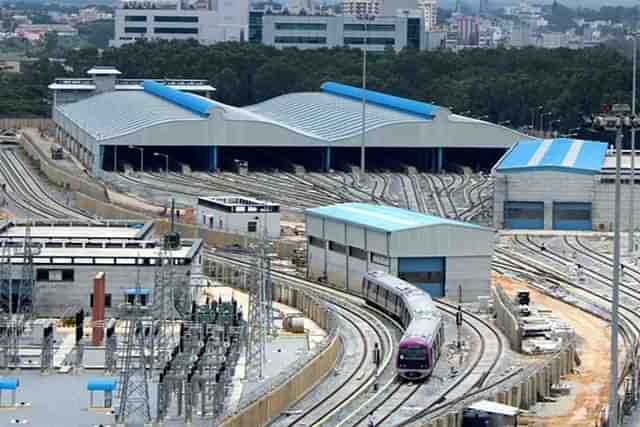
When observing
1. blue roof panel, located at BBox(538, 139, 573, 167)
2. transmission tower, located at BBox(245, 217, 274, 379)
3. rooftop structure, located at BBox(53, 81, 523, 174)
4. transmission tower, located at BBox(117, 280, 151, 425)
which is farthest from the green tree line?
transmission tower, located at BBox(117, 280, 151, 425)

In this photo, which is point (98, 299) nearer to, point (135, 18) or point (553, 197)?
point (553, 197)

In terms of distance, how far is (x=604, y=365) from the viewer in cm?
5056

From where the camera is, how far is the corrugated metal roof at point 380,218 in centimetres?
6179

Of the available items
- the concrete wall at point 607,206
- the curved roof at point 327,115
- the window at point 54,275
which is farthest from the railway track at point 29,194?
the window at point 54,275

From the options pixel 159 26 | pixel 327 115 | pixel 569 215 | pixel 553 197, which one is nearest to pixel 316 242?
pixel 553 197

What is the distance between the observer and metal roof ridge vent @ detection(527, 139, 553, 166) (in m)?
82.7

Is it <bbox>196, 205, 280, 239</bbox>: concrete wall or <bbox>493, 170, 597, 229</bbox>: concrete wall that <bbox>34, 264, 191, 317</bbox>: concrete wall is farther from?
<bbox>493, 170, 597, 229</bbox>: concrete wall

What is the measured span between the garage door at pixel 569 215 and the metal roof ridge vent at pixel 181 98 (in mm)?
22616

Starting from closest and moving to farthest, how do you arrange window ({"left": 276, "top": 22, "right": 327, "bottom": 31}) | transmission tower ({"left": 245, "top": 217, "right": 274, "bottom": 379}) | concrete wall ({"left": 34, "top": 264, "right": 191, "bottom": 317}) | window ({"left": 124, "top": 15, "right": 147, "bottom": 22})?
transmission tower ({"left": 245, "top": 217, "right": 274, "bottom": 379}), concrete wall ({"left": 34, "top": 264, "right": 191, "bottom": 317}), window ({"left": 276, "top": 22, "right": 327, "bottom": 31}), window ({"left": 124, "top": 15, "right": 147, "bottom": 22})

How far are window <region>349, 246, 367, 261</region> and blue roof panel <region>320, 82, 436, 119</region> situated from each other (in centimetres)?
3093

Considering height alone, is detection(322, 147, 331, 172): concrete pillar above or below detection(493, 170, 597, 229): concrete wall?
below

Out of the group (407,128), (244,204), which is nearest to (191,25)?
(407,128)

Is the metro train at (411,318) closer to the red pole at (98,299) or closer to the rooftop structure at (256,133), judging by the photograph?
the red pole at (98,299)

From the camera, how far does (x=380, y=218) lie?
65000 millimetres
